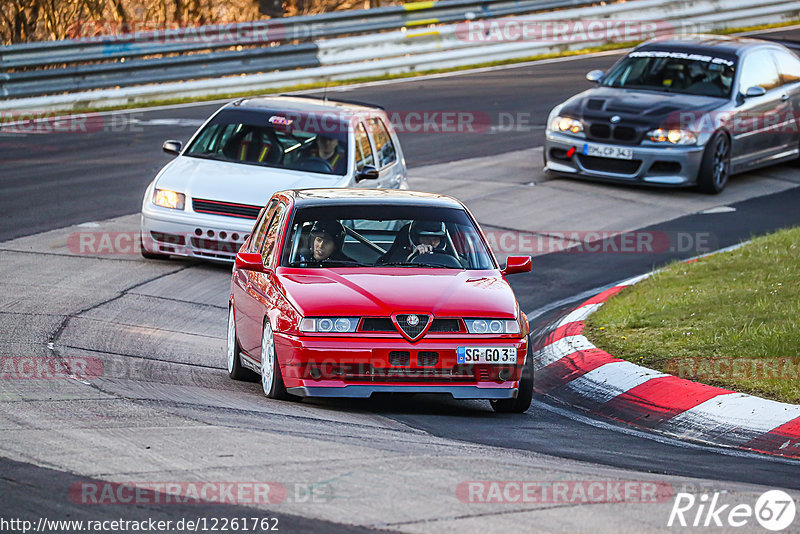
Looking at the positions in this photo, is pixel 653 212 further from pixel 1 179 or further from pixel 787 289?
pixel 1 179

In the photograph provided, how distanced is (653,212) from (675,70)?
9.06 ft

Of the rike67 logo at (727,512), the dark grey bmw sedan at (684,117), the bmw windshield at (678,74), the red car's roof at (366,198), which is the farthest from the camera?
the bmw windshield at (678,74)

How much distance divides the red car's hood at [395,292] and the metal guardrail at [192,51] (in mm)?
14044

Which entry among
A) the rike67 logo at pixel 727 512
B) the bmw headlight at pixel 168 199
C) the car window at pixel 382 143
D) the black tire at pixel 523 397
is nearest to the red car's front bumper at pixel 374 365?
the black tire at pixel 523 397

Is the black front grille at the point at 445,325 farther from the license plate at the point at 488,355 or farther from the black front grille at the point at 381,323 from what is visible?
the black front grille at the point at 381,323

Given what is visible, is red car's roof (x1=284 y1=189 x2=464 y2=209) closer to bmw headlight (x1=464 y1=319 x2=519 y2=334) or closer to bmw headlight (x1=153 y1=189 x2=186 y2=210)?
bmw headlight (x1=464 y1=319 x2=519 y2=334)

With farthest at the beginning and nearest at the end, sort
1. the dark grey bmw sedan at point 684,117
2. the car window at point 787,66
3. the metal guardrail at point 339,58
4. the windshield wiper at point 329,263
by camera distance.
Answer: the metal guardrail at point 339,58, the car window at point 787,66, the dark grey bmw sedan at point 684,117, the windshield wiper at point 329,263

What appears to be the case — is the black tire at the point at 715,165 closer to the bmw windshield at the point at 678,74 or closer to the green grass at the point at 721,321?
the bmw windshield at the point at 678,74

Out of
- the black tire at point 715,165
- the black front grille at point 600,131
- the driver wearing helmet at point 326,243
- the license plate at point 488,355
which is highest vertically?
the driver wearing helmet at point 326,243

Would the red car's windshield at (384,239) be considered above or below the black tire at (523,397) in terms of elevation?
above

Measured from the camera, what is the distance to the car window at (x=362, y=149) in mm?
14062

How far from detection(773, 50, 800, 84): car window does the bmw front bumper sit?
2841 mm

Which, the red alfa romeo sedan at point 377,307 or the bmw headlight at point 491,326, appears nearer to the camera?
the red alfa romeo sedan at point 377,307

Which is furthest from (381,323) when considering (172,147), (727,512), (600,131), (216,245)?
(600,131)
